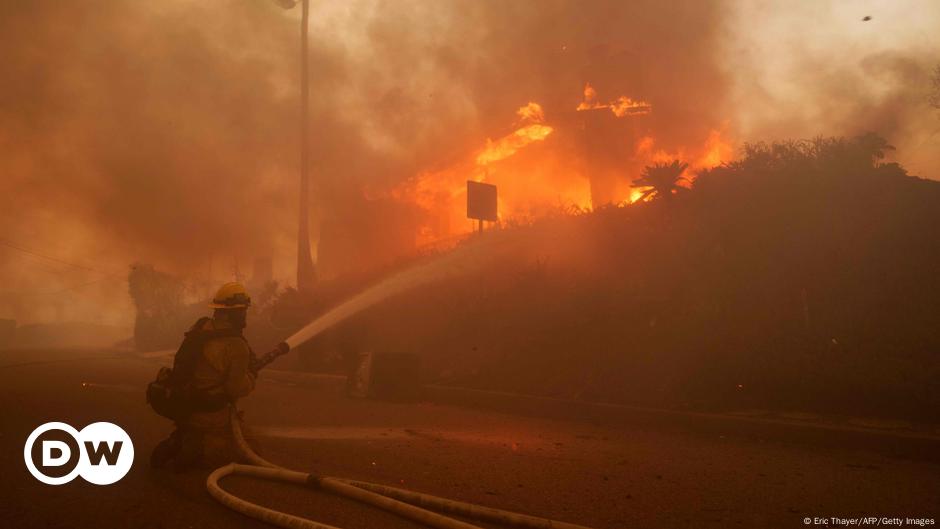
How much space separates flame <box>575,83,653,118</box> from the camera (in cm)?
3653

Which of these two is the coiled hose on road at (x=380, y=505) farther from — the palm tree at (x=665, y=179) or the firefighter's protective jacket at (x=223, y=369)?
the palm tree at (x=665, y=179)

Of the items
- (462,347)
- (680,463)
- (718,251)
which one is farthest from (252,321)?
(680,463)

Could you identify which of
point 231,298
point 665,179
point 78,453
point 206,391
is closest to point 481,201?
point 665,179

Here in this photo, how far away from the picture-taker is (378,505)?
3990 millimetres

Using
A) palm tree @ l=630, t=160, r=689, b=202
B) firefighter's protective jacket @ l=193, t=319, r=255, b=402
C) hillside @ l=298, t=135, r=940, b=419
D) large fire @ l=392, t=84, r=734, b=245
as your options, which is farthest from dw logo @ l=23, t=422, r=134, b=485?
large fire @ l=392, t=84, r=734, b=245

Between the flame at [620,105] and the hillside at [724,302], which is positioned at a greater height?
the flame at [620,105]

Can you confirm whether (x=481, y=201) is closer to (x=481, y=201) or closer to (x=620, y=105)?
(x=481, y=201)

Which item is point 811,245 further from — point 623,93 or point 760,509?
point 623,93

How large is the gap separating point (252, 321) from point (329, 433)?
1024 inches

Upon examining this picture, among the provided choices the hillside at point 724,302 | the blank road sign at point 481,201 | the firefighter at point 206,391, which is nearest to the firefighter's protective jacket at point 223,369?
the firefighter at point 206,391

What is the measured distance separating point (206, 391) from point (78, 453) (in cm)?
207

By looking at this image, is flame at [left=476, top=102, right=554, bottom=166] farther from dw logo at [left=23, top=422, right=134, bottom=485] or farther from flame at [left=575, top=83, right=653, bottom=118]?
dw logo at [left=23, top=422, right=134, bottom=485]

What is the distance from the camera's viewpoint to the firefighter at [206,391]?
4.97 metres

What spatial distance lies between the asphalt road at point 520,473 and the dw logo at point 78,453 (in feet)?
0.46
